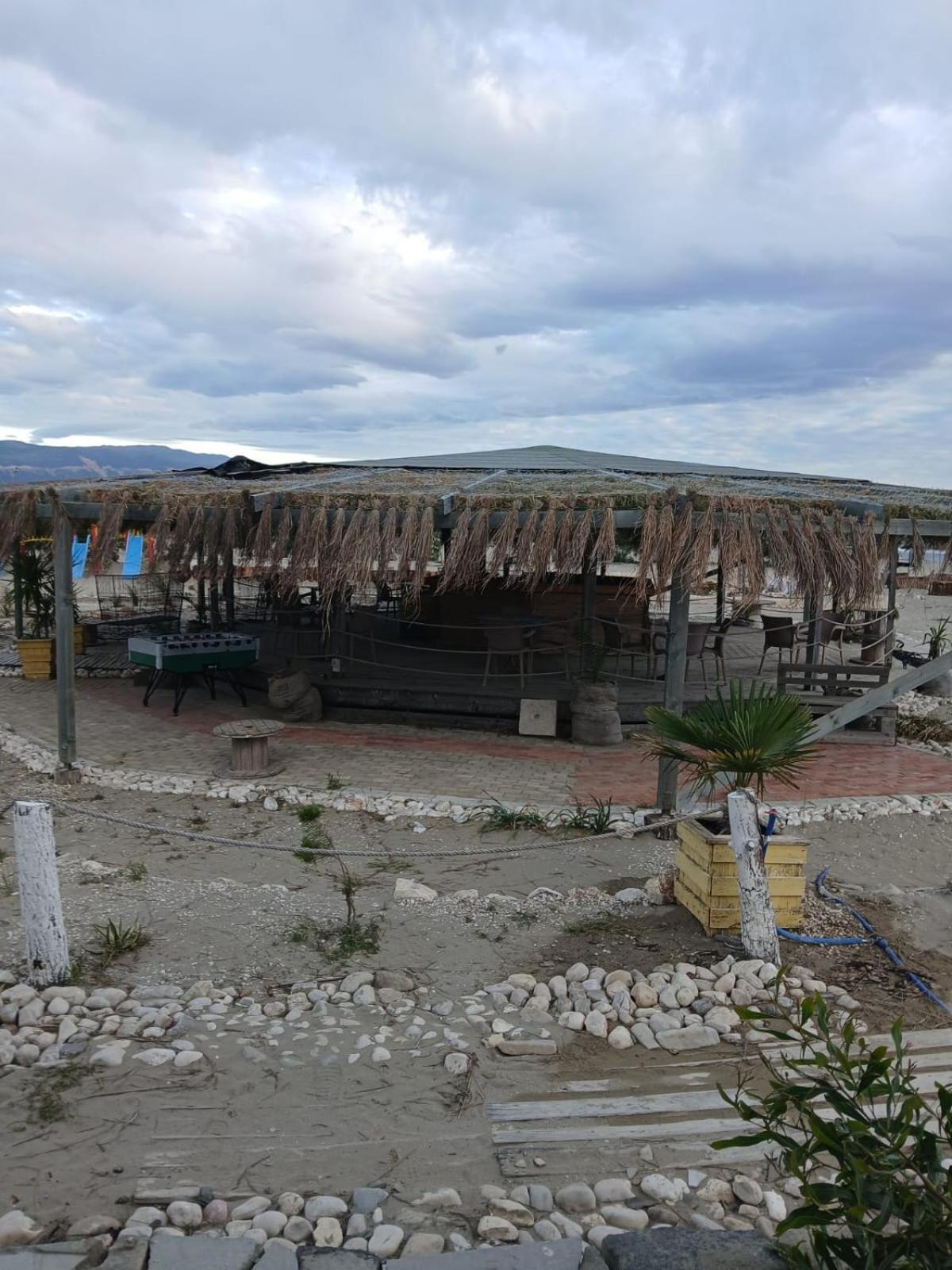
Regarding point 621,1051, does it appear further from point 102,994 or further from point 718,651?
point 718,651

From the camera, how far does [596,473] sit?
11.8 meters

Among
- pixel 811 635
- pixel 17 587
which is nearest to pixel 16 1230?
pixel 811 635

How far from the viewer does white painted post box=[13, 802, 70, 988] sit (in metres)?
4.55

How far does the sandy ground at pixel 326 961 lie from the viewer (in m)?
3.35

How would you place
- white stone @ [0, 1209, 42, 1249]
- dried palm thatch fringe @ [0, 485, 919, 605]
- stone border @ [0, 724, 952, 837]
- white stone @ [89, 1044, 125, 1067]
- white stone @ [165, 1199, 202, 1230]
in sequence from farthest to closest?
stone border @ [0, 724, 952, 837]
dried palm thatch fringe @ [0, 485, 919, 605]
white stone @ [89, 1044, 125, 1067]
white stone @ [165, 1199, 202, 1230]
white stone @ [0, 1209, 42, 1249]

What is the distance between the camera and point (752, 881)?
15.9 feet

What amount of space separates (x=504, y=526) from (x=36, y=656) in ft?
29.2

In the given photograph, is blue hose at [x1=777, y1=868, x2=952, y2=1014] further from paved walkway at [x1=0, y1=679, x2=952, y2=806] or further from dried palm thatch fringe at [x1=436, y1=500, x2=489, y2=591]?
dried palm thatch fringe at [x1=436, y1=500, x2=489, y2=591]

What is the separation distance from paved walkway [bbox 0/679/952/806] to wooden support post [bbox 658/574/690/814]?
17.1 inches

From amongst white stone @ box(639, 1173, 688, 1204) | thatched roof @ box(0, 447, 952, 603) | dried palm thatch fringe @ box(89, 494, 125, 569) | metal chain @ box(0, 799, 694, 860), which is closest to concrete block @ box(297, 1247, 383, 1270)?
white stone @ box(639, 1173, 688, 1204)

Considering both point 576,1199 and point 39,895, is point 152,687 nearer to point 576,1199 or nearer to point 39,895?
point 39,895

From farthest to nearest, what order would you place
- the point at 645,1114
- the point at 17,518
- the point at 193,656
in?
the point at 193,656 < the point at 17,518 < the point at 645,1114

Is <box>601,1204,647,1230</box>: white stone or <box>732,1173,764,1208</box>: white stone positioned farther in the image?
<box>732,1173,764,1208</box>: white stone

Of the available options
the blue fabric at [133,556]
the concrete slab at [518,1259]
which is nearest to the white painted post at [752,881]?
the concrete slab at [518,1259]
